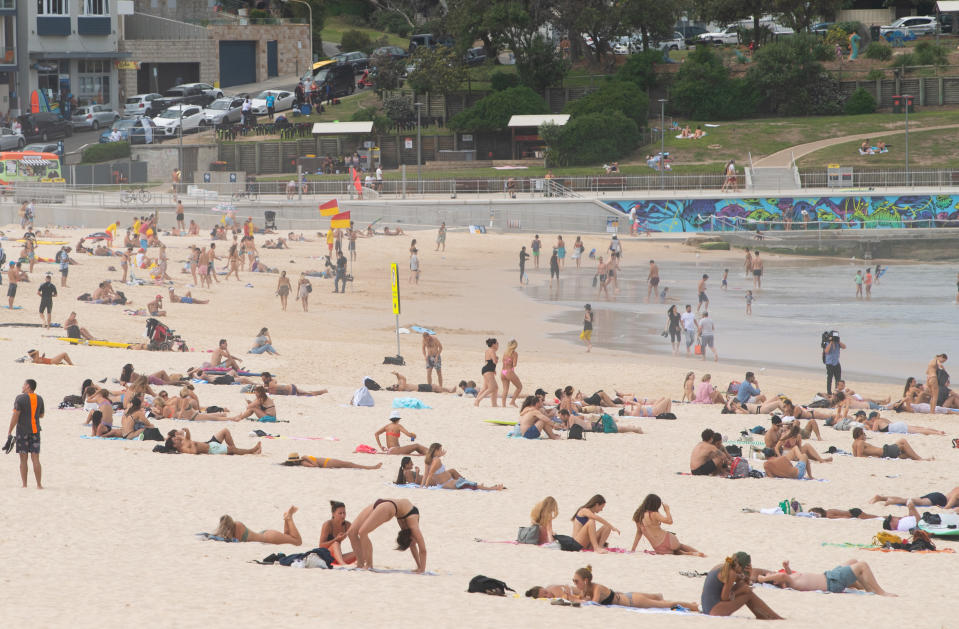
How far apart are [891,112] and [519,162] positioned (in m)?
18.5

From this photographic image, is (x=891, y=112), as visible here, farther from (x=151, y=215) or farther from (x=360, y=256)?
(x=151, y=215)

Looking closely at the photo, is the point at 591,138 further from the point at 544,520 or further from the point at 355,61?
the point at 544,520

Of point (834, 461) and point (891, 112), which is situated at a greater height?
point (891, 112)

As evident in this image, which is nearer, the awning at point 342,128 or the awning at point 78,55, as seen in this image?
the awning at point 342,128

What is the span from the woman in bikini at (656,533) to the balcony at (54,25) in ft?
194

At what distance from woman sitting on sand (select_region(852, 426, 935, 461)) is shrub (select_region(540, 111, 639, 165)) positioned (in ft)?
125

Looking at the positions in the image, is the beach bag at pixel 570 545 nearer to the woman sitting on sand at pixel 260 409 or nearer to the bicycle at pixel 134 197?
the woman sitting on sand at pixel 260 409

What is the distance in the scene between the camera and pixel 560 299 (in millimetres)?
33094

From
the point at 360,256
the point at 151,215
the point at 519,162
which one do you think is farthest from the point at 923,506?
the point at 519,162

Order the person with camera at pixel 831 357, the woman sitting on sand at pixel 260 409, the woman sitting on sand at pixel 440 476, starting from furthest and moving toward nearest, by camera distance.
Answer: the person with camera at pixel 831 357, the woman sitting on sand at pixel 260 409, the woman sitting on sand at pixel 440 476

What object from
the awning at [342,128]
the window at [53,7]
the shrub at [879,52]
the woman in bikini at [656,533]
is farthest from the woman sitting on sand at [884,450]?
the window at [53,7]

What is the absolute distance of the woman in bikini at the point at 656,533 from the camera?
1134 cm

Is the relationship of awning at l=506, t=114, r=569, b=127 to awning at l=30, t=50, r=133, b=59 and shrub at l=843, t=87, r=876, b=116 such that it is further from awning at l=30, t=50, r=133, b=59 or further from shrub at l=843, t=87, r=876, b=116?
awning at l=30, t=50, r=133, b=59

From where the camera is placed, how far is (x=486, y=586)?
953 centimetres
